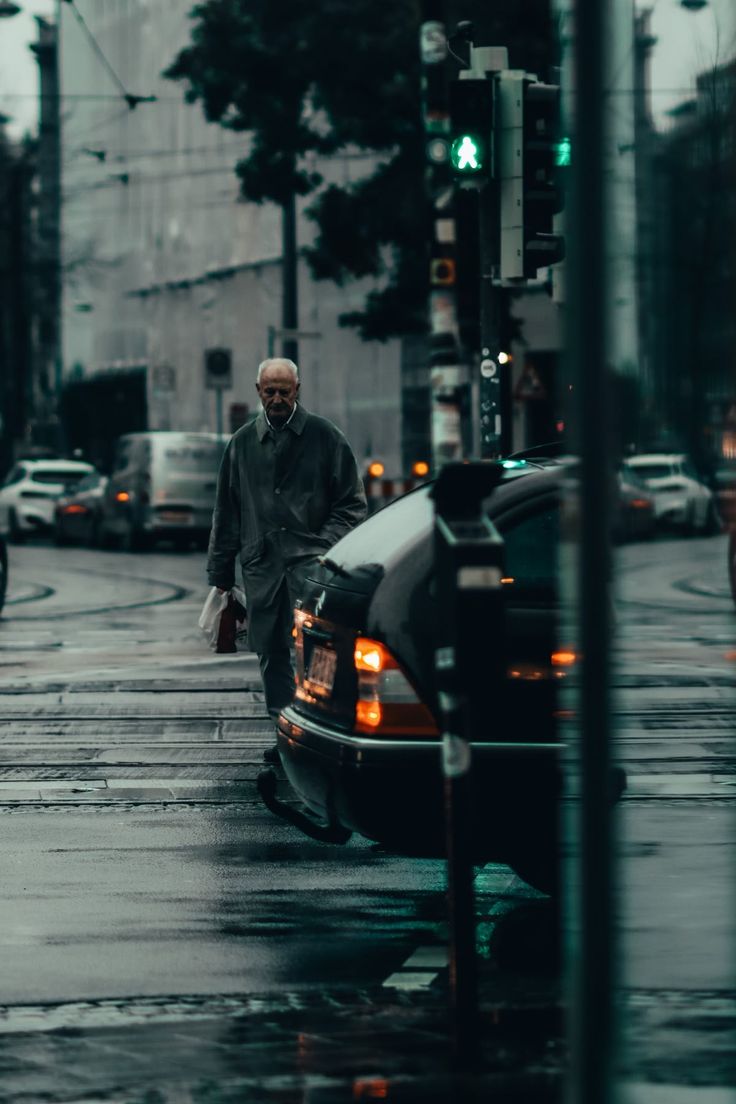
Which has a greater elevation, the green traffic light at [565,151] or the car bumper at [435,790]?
the green traffic light at [565,151]

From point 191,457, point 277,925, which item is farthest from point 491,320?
point 191,457

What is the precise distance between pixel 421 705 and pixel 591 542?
311 cm

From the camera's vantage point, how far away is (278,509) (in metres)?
9.59

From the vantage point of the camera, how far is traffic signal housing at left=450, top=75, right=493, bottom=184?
15.3 meters

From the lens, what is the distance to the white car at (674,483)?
431 cm

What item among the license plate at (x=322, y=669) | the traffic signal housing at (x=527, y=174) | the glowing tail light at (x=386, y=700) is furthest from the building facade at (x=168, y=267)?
the glowing tail light at (x=386, y=700)

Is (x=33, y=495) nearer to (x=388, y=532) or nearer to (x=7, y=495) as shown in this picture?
(x=7, y=495)

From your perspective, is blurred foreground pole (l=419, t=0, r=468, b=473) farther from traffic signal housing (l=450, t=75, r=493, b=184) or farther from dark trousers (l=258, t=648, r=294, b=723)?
dark trousers (l=258, t=648, r=294, b=723)

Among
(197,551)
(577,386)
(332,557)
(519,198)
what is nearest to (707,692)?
(519,198)

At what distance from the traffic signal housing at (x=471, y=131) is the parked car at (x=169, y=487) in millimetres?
18357

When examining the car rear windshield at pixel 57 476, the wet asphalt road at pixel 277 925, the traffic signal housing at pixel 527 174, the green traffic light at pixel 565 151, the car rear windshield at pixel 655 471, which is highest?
the traffic signal housing at pixel 527 174

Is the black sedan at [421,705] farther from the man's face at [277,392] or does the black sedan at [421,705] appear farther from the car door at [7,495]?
the car door at [7,495]

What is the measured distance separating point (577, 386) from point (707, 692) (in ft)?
32.4

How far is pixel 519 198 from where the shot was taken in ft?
49.4
